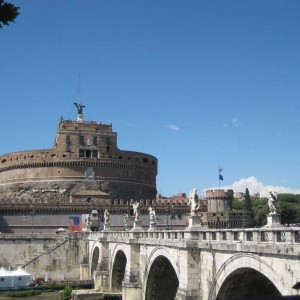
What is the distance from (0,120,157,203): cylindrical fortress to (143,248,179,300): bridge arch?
53222 mm

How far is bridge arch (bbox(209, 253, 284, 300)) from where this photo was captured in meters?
19.6

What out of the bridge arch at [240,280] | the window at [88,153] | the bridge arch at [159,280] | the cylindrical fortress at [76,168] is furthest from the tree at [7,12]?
the window at [88,153]

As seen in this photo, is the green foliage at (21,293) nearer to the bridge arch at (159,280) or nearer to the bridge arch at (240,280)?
the bridge arch at (159,280)

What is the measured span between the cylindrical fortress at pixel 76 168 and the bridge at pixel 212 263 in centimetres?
4588

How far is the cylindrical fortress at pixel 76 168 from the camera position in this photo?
89938 millimetres

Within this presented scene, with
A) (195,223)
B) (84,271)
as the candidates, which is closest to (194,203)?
(195,223)

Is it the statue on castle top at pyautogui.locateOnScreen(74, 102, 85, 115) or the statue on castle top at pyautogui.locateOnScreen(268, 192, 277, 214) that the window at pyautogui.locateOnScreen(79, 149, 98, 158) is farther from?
the statue on castle top at pyautogui.locateOnScreen(268, 192, 277, 214)

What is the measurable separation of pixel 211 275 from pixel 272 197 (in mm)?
5179

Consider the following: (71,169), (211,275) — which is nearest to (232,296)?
(211,275)

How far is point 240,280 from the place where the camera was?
70.4 ft

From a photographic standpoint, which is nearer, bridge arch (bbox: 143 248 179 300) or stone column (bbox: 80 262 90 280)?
bridge arch (bbox: 143 248 179 300)

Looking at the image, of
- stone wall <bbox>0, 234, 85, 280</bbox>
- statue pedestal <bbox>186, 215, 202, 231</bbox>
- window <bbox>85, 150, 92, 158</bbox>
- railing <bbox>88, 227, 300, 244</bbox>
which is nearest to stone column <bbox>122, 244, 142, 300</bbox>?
railing <bbox>88, 227, 300, 244</bbox>

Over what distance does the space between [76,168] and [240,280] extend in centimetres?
7033

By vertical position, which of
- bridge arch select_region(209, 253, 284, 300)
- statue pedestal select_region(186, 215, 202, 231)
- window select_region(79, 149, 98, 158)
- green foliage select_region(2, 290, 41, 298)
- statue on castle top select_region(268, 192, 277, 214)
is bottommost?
green foliage select_region(2, 290, 41, 298)
